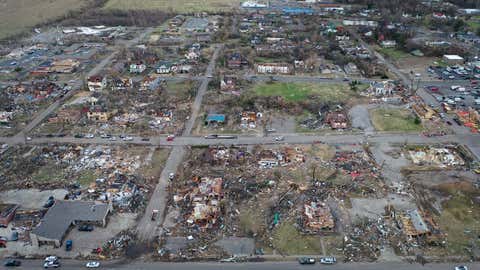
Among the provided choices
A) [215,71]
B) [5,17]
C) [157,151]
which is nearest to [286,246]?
[157,151]

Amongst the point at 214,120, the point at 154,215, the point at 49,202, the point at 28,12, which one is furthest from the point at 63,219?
the point at 28,12

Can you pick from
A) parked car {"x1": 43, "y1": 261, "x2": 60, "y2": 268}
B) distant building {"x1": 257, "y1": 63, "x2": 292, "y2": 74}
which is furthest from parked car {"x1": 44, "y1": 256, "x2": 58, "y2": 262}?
distant building {"x1": 257, "y1": 63, "x2": 292, "y2": 74}

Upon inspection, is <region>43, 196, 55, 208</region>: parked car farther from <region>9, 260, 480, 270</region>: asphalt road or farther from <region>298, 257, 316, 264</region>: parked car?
<region>298, 257, 316, 264</region>: parked car

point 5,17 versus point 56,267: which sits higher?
point 5,17

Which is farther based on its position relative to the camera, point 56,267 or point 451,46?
point 451,46

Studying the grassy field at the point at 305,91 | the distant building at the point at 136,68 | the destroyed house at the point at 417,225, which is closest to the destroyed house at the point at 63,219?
the destroyed house at the point at 417,225

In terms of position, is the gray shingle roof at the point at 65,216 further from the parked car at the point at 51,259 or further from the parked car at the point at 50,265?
the parked car at the point at 50,265

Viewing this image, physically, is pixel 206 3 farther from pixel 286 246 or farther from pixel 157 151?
pixel 286 246
